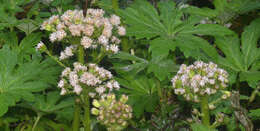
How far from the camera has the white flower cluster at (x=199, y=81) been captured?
2.34 meters

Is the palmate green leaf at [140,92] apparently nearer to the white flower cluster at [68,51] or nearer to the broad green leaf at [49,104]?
the broad green leaf at [49,104]

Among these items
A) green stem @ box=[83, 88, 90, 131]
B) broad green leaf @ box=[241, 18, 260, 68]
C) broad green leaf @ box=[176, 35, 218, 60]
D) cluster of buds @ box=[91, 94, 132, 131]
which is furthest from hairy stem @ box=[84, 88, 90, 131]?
broad green leaf @ box=[241, 18, 260, 68]

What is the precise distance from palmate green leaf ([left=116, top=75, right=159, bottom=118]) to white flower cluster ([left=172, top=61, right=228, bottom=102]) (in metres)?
0.79

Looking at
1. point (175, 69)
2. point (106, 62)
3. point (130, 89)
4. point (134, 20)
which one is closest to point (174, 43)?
point (175, 69)

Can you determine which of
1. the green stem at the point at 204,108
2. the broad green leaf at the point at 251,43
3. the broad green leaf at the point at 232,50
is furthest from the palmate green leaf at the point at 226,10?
the green stem at the point at 204,108

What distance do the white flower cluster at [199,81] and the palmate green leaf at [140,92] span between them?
2.60 ft

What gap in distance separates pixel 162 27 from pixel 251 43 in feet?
3.12

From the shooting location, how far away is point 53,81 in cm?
311

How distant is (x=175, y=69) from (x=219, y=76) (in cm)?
86

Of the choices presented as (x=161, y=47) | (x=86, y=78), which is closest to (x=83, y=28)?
(x=86, y=78)

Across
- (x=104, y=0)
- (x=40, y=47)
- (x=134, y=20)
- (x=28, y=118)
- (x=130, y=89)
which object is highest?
(x=104, y=0)

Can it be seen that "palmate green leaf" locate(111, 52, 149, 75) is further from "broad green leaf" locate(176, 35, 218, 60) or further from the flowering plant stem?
the flowering plant stem

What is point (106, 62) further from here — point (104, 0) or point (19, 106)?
point (19, 106)

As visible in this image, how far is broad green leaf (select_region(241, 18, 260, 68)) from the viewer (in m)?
3.46
